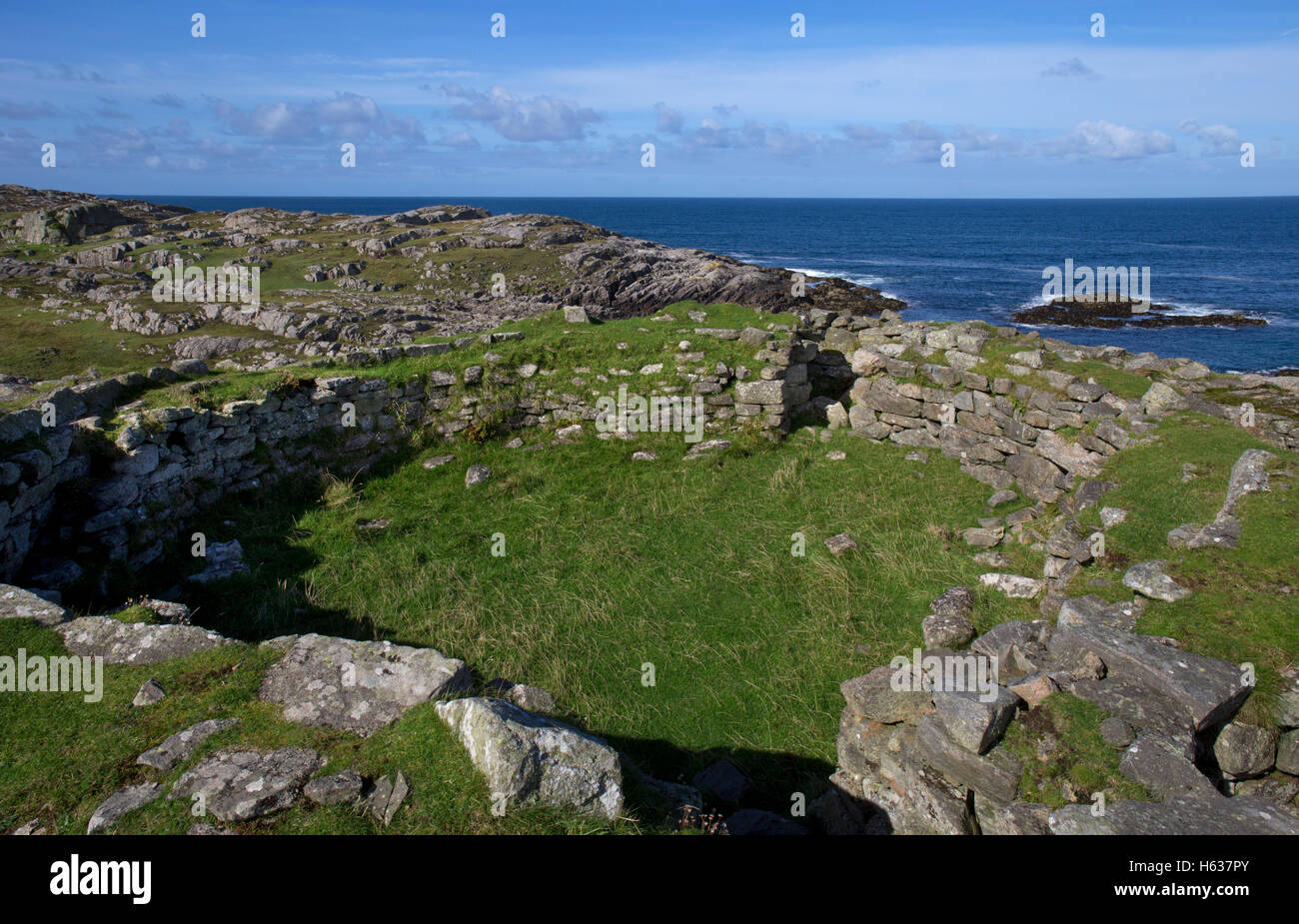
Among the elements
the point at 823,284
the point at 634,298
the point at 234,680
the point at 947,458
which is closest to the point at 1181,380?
the point at 947,458

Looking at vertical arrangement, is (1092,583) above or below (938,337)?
below

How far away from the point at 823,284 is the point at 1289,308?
3360 cm

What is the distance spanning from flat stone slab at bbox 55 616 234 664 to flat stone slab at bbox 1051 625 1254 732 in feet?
29.1

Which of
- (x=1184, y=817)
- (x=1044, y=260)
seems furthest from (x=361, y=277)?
(x=1044, y=260)

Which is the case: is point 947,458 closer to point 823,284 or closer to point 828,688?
point 828,688

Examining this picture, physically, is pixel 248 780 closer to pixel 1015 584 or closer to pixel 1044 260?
pixel 1015 584

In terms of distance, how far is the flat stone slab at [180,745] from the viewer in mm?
5383

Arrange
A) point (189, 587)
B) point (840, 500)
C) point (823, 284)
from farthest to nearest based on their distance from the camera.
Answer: point (823, 284) < point (840, 500) < point (189, 587)

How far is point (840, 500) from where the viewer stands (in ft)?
41.9

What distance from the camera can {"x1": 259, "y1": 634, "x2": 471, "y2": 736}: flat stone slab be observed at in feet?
19.7
